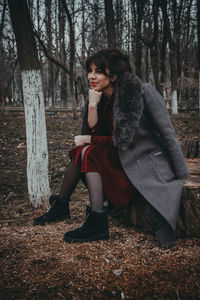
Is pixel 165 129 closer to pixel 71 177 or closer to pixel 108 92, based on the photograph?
pixel 108 92

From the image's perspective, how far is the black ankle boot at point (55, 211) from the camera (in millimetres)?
2643

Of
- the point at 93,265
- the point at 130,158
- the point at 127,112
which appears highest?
the point at 127,112

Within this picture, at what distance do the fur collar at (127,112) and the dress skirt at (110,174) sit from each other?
0.20 metres

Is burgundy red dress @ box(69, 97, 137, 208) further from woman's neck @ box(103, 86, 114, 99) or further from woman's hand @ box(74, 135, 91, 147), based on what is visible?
woman's neck @ box(103, 86, 114, 99)

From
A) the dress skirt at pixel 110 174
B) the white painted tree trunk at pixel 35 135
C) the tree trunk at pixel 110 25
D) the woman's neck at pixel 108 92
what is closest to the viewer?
the dress skirt at pixel 110 174

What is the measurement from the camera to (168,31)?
39.6 ft

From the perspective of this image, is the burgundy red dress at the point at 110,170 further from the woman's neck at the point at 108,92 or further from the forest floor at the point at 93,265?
the woman's neck at the point at 108,92

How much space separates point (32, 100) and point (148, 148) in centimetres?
149

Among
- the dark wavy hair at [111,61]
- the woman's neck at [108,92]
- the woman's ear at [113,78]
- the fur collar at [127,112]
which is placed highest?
the dark wavy hair at [111,61]

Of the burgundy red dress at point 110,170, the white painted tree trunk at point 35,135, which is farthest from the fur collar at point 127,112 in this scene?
the white painted tree trunk at point 35,135

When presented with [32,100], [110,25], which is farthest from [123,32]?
[32,100]

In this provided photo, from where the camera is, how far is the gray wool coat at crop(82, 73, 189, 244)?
2.15 metres

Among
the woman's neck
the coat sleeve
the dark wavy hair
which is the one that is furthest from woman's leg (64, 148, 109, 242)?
the dark wavy hair

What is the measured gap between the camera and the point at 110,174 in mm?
2291
